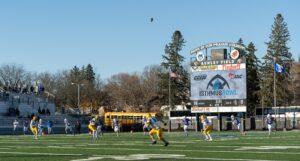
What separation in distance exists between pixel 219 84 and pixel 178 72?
42.3m

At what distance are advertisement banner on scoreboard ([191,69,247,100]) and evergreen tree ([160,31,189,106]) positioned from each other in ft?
131

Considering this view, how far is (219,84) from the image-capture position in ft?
173

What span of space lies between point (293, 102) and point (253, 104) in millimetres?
12877

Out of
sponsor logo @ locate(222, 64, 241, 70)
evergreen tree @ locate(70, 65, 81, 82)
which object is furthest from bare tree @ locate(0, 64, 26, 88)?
sponsor logo @ locate(222, 64, 241, 70)

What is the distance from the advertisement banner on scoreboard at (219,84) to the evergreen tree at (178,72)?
131 feet

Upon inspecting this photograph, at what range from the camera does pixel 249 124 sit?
6253cm

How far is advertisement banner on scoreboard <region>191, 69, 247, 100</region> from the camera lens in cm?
5147

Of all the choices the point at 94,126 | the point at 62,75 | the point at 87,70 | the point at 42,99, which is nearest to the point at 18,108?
the point at 42,99

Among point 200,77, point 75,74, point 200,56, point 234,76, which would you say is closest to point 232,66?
point 234,76

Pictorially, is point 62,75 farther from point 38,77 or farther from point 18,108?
point 18,108

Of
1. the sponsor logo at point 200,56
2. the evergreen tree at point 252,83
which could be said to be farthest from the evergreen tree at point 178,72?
the sponsor logo at point 200,56

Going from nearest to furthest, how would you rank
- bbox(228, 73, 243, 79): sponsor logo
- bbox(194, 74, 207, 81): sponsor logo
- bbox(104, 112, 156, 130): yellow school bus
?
bbox(228, 73, 243, 79): sponsor logo, bbox(194, 74, 207, 81): sponsor logo, bbox(104, 112, 156, 130): yellow school bus

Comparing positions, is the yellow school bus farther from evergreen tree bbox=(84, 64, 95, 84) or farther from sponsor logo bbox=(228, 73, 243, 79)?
evergreen tree bbox=(84, 64, 95, 84)

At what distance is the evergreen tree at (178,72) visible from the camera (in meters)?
95.2
